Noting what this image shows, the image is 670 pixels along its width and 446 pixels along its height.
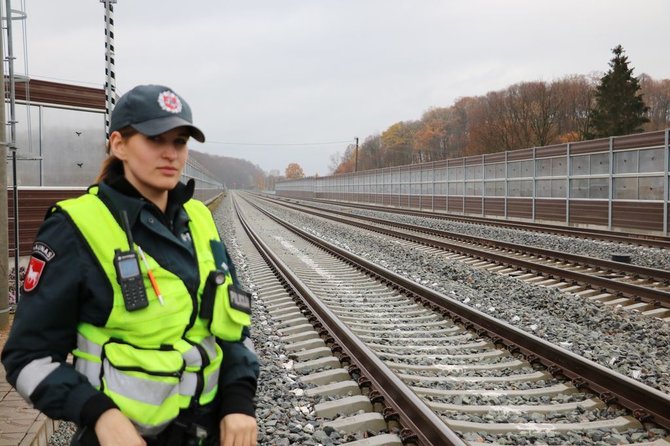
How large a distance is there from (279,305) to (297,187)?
8804cm

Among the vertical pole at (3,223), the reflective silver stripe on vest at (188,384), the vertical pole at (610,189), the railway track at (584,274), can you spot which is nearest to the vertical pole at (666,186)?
the vertical pole at (610,189)

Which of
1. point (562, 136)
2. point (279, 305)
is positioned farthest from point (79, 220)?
point (562, 136)

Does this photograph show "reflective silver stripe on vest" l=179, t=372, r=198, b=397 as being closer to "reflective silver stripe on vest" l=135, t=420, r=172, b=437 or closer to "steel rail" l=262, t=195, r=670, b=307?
"reflective silver stripe on vest" l=135, t=420, r=172, b=437

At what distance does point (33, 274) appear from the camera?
1.64 metres

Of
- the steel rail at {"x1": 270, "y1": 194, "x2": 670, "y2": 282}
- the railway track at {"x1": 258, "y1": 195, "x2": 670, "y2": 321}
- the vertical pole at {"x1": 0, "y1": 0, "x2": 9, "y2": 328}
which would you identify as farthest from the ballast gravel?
the vertical pole at {"x1": 0, "y1": 0, "x2": 9, "y2": 328}

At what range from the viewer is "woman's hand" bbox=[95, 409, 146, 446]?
156cm

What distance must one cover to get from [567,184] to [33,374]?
839 inches

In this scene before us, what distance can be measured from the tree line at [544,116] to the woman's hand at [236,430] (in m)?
53.6

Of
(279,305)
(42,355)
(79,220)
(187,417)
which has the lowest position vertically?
(279,305)

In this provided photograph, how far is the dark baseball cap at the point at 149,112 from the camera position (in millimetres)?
1751

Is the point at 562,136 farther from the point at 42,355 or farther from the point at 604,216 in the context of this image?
the point at 42,355

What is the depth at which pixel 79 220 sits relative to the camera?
5.34 feet

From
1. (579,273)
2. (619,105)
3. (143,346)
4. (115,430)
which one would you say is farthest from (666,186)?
(619,105)

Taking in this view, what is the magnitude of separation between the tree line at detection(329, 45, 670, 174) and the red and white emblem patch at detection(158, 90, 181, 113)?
176 ft
